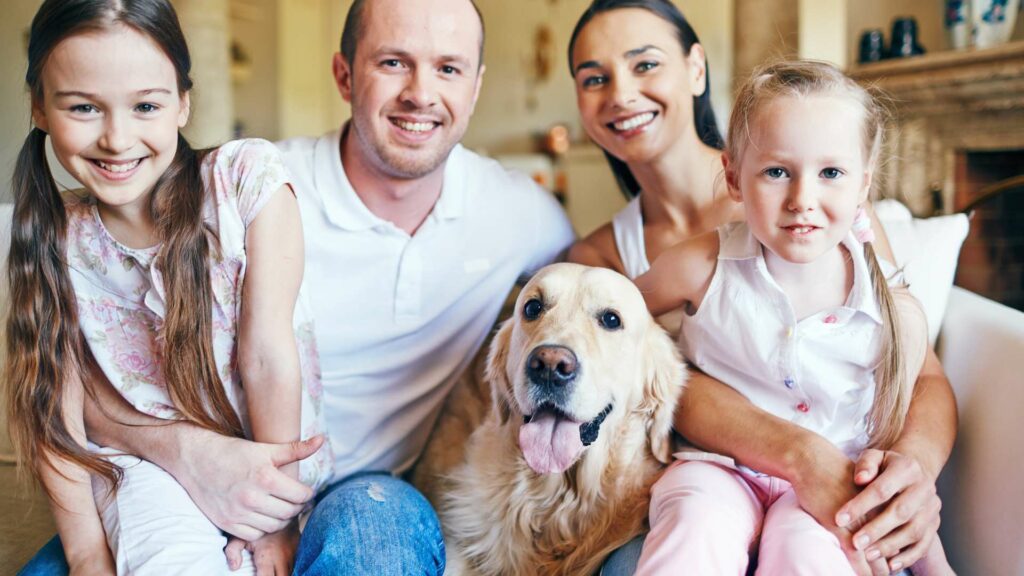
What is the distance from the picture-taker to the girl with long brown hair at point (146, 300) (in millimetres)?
1264

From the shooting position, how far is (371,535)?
1345 millimetres

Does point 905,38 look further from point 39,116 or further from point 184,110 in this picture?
point 39,116

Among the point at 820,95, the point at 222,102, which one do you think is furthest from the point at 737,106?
the point at 222,102

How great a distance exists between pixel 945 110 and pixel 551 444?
11.1 ft

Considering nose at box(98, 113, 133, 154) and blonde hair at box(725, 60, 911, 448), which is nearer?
nose at box(98, 113, 133, 154)

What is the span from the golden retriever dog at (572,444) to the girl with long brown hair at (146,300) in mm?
366

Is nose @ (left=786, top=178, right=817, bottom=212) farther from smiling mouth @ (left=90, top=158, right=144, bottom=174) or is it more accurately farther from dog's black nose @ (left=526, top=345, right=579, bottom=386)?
smiling mouth @ (left=90, top=158, right=144, bottom=174)

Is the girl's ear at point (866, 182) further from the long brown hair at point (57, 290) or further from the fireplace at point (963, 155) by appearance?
the fireplace at point (963, 155)

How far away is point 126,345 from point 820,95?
1259mm

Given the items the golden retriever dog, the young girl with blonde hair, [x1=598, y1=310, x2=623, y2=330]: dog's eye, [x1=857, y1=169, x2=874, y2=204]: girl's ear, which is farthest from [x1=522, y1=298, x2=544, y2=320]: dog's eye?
[x1=857, y1=169, x2=874, y2=204]: girl's ear

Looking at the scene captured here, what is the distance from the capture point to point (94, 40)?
1.20m

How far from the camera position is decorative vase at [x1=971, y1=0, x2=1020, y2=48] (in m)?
3.45

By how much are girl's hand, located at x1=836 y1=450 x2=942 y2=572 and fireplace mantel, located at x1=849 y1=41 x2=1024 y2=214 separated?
243cm

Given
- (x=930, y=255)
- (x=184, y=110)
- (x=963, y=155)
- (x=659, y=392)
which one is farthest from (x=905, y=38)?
(x=184, y=110)
